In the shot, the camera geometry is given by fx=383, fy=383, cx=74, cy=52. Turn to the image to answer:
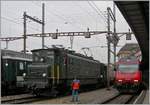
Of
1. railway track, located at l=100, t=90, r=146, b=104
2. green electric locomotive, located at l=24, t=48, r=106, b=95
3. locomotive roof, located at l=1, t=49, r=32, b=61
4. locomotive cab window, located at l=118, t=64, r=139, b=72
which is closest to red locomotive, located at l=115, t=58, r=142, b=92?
locomotive cab window, located at l=118, t=64, r=139, b=72

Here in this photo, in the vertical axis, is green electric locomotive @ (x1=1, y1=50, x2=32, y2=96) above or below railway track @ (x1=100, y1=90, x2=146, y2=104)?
above

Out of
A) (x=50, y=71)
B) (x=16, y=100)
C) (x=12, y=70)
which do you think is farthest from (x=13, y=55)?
(x=16, y=100)

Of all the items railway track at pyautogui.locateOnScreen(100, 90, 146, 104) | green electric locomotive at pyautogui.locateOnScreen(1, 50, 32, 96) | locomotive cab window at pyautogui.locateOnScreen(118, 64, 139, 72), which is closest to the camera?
railway track at pyautogui.locateOnScreen(100, 90, 146, 104)

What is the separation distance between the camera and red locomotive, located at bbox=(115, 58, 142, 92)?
110 feet

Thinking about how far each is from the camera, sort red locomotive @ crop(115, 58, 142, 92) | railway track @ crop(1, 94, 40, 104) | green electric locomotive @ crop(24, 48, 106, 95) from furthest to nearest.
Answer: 1. red locomotive @ crop(115, 58, 142, 92)
2. green electric locomotive @ crop(24, 48, 106, 95)
3. railway track @ crop(1, 94, 40, 104)

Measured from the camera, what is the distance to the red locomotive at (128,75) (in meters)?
33.6

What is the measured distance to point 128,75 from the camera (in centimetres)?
3409

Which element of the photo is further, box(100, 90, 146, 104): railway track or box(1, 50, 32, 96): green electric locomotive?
box(1, 50, 32, 96): green electric locomotive

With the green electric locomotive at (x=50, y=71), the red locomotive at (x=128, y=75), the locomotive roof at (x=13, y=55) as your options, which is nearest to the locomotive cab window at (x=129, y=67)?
the red locomotive at (x=128, y=75)

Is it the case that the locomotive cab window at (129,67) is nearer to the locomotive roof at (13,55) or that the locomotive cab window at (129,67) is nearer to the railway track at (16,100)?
the locomotive roof at (13,55)

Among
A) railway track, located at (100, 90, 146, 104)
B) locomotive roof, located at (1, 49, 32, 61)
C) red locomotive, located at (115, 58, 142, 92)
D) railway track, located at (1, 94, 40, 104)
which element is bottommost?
railway track, located at (100, 90, 146, 104)

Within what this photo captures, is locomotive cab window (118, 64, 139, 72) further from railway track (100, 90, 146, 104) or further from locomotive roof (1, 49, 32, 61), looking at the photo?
locomotive roof (1, 49, 32, 61)

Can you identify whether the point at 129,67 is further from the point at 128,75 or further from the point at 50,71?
the point at 50,71

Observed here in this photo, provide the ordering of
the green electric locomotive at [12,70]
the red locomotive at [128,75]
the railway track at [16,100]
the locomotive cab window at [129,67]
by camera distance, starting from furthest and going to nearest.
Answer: the locomotive cab window at [129,67], the red locomotive at [128,75], the green electric locomotive at [12,70], the railway track at [16,100]
